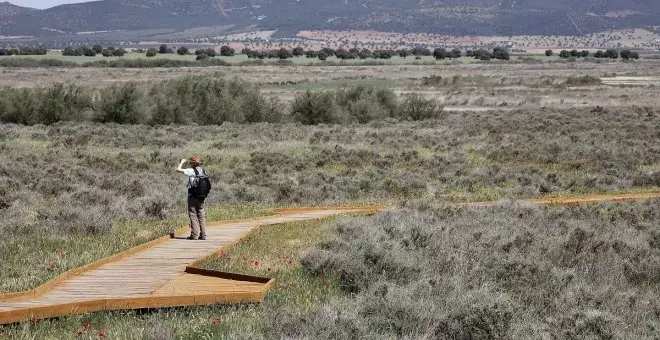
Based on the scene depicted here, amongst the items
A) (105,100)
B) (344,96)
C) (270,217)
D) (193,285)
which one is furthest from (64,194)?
(344,96)

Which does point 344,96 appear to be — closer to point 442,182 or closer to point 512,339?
point 442,182

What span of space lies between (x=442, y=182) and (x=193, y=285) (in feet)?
51.7

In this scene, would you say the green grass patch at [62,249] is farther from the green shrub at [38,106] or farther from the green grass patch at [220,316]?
the green shrub at [38,106]

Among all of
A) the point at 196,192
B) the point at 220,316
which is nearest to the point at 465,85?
the point at 196,192

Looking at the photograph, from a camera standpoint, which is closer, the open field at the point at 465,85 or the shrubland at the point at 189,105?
the shrubland at the point at 189,105

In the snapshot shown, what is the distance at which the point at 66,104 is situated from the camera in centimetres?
4756

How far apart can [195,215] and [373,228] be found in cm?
305

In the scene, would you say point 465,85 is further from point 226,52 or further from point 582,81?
point 226,52

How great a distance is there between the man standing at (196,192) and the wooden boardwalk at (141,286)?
279 millimetres

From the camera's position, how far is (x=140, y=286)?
10.2 meters

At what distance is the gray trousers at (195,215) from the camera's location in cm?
1342

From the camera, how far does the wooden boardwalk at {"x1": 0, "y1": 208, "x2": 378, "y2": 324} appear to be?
29.8 feet

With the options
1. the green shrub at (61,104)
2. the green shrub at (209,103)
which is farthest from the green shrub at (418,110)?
the green shrub at (61,104)

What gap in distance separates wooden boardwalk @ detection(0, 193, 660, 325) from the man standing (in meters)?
0.28
